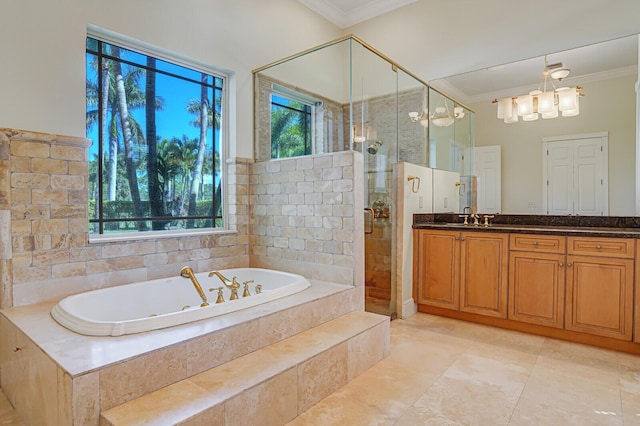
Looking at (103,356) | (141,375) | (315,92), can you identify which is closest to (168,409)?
(141,375)

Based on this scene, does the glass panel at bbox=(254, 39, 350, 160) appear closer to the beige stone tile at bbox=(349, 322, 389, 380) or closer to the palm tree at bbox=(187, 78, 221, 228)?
the palm tree at bbox=(187, 78, 221, 228)

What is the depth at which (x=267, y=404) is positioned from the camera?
167cm

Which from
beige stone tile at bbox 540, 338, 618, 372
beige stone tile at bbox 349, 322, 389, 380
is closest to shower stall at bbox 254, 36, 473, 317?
beige stone tile at bbox 349, 322, 389, 380

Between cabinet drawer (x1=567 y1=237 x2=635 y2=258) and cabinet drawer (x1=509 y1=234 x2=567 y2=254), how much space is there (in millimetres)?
60

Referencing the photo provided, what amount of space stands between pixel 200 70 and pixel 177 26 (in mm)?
398

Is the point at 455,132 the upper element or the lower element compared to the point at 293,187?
upper

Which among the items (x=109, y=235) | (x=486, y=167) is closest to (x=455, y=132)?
(x=486, y=167)

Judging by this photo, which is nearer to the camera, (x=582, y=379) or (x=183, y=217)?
(x=582, y=379)

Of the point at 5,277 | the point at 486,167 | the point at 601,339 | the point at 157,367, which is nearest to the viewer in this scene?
the point at 157,367

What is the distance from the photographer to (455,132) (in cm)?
381

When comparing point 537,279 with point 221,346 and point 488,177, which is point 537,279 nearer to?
point 488,177

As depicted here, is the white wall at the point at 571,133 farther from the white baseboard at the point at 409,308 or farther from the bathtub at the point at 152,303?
the bathtub at the point at 152,303

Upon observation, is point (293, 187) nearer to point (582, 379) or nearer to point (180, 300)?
point (180, 300)

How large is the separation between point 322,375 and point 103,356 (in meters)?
1.07
